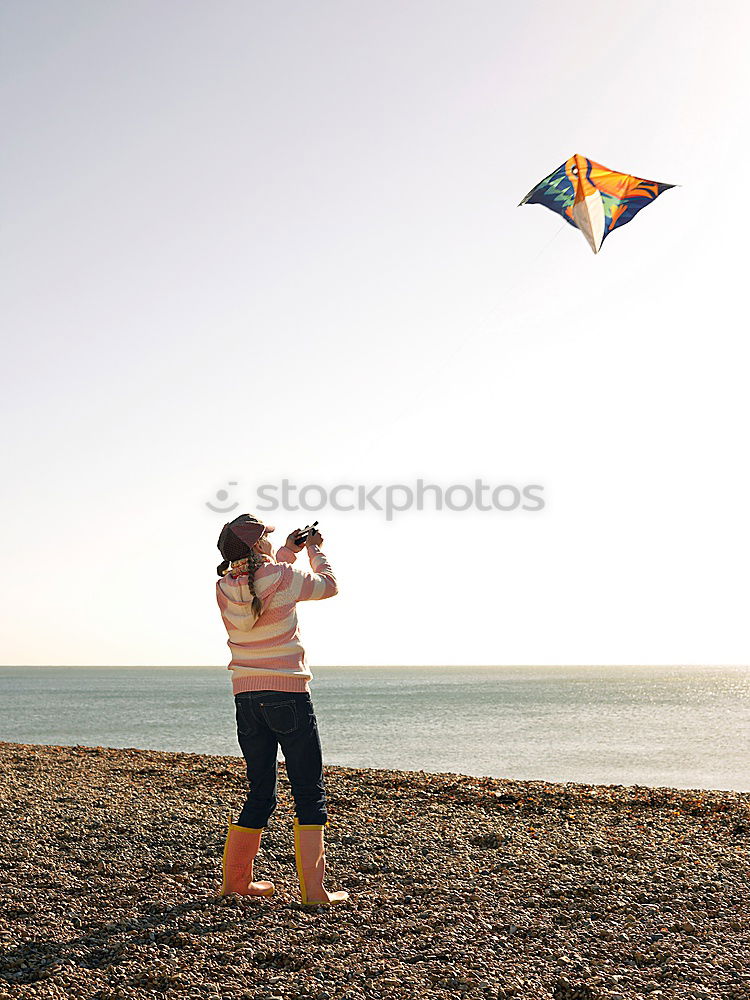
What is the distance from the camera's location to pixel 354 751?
27.0 m

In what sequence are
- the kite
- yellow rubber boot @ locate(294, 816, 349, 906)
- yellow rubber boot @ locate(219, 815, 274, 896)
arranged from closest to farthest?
yellow rubber boot @ locate(294, 816, 349, 906), yellow rubber boot @ locate(219, 815, 274, 896), the kite

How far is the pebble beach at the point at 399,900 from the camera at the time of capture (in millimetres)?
3797

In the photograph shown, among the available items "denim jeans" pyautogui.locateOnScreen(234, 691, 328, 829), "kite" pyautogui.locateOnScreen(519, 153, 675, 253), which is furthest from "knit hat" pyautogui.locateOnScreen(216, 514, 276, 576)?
"kite" pyautogui.locateOnScreen(519, 153, 675, 253)

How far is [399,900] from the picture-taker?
196 inches

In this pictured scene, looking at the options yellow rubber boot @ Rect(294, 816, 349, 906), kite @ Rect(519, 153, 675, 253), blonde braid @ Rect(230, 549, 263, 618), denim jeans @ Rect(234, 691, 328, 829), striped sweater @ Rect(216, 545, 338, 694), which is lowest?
yellow rubber boot @ Rect(294, 816, 349, 906)

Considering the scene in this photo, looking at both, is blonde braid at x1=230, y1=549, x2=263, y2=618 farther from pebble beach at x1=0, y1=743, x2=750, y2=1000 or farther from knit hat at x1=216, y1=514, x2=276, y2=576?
pebble beach at x1=0, y1=743, x2=750, y2=1000

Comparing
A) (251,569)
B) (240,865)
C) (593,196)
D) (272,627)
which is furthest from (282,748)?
(593,196)

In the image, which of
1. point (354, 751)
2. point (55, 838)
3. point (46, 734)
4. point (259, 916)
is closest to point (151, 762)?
point (55, 838)

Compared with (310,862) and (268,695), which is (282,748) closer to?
(268,695)

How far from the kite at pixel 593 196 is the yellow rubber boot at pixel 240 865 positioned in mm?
7308

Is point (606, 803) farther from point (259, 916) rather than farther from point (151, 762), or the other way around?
point (151, 762)

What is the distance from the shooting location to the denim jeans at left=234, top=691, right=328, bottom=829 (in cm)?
483

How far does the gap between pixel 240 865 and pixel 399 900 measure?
98 cm

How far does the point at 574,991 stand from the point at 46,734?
133ft
